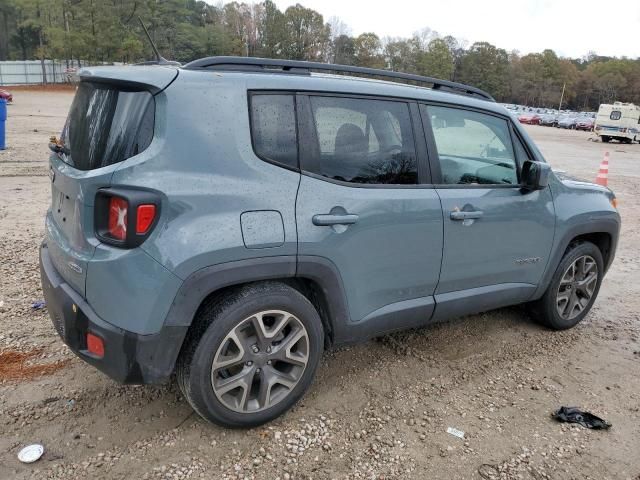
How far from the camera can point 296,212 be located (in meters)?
2.70

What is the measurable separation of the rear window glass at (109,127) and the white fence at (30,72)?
55006 mm

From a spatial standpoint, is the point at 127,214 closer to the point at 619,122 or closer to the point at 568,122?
the point at 619,122

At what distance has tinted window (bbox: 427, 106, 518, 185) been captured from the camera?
3.40m

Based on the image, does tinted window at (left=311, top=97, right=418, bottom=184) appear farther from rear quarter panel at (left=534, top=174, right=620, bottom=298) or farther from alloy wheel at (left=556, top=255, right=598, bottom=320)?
alloy wheel at (left=556, top=255, right=598, bottom=320)

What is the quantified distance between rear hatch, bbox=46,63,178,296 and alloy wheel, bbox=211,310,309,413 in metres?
0.78

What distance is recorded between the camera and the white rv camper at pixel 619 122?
31005 millimetres

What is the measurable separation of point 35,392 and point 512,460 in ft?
8.91

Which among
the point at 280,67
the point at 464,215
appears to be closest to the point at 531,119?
the point at 464,215

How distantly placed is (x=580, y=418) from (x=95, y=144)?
10.2 feet

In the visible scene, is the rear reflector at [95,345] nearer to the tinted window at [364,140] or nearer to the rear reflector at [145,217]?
the rear reflector at [145,217]

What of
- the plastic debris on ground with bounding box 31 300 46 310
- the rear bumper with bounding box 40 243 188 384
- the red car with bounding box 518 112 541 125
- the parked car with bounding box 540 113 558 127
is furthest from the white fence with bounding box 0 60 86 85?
the rear bumper with bounding box 40 243 188 384

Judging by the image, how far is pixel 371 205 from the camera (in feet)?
9.67

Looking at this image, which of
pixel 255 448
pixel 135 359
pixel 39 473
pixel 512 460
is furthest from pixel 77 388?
pixel 512 460

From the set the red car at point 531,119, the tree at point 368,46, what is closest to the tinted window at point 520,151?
the red car at point 531,119
